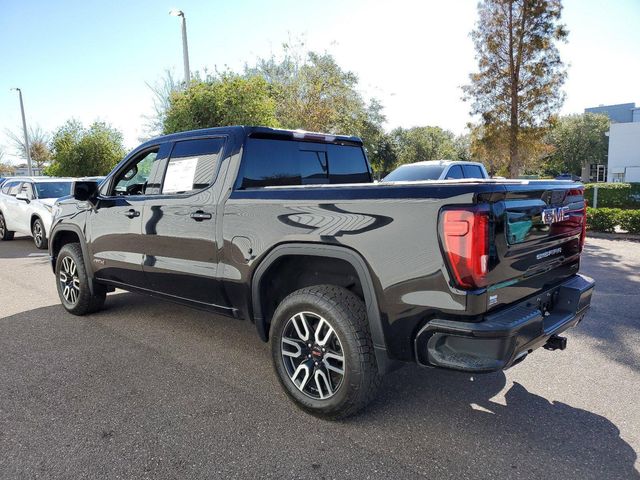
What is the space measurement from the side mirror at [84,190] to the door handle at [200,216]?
1.58 m

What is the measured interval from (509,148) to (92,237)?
16.2 meters

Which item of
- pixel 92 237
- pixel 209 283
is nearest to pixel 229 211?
pixel 209 283

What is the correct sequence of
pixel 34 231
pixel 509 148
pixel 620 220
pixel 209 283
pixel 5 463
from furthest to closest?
pixel 509 148
pixel 620 220
pixel 34 231
pixel 209 283
pixel 5 463

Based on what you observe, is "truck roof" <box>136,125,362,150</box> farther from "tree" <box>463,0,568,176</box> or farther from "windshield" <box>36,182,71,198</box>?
"tree" <box>463,0,568,176</box>

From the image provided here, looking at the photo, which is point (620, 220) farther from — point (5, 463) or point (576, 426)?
point (5, 463)

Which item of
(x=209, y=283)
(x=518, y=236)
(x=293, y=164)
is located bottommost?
(x=209, y=283)

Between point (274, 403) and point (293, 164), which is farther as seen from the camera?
point (293, 164)

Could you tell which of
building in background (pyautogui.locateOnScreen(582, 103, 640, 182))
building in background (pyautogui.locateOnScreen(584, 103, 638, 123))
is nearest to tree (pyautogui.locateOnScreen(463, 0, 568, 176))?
building in background (pyautogui.locateOnScreen(582, 103, 640, 182))

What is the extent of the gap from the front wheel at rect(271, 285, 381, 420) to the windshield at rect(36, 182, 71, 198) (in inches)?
396

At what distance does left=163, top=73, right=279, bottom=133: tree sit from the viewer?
1240 cm

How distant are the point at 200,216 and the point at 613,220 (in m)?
11.8

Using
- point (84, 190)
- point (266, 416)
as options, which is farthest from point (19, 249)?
point (266, 416)

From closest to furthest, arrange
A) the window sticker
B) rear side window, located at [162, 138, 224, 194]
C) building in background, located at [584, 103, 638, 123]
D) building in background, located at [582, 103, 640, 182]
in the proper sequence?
rear side window, located at [162, 138, 224, 194] < the window sticker < building in background, located at [582, 103, 640, 182] < building in background, located at [584, 103, 638, 123]

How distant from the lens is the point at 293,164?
13.3 ft
